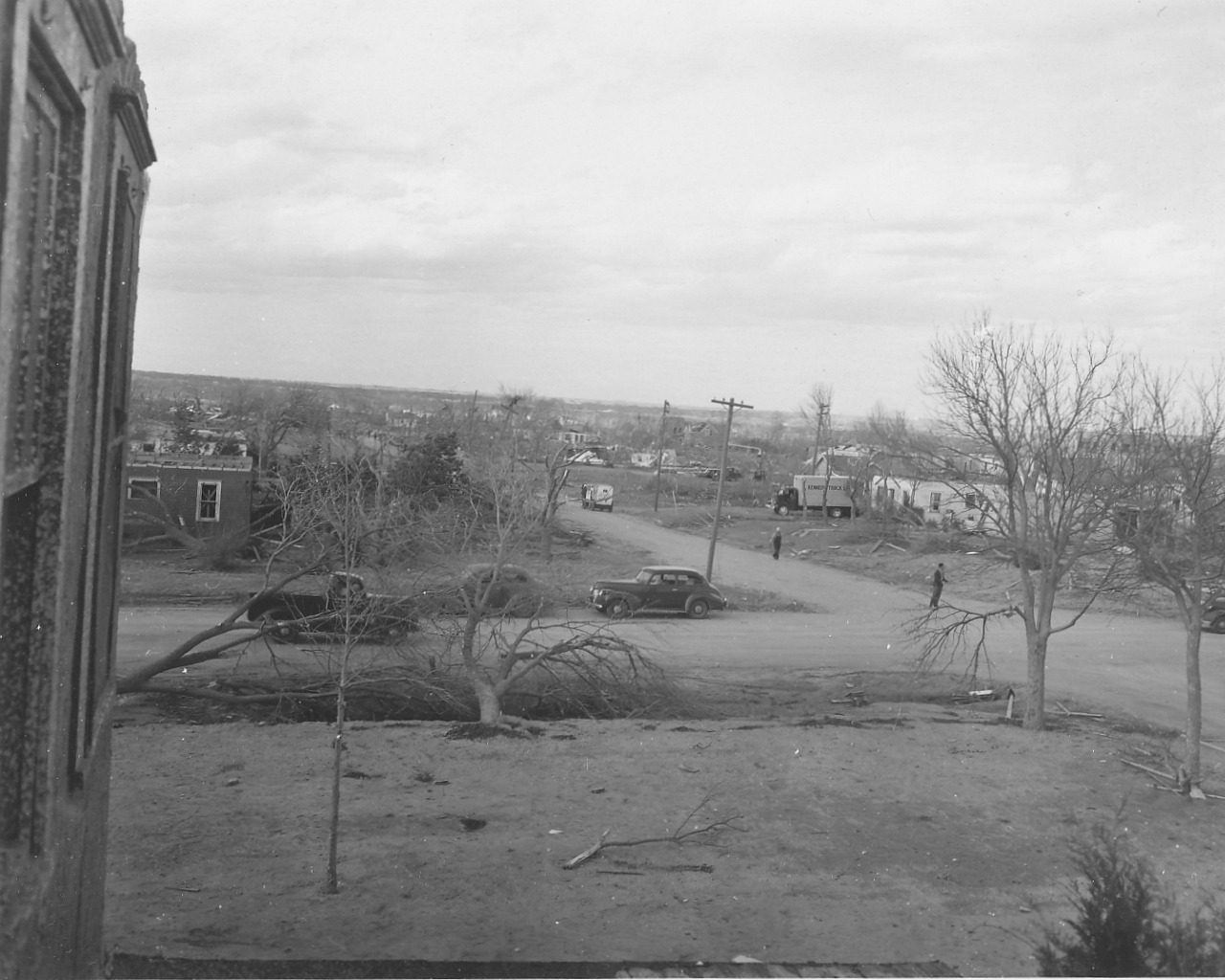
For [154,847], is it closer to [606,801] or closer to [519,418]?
[606,801]

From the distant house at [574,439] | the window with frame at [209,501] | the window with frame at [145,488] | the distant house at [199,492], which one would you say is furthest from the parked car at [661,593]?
the window with frame at [145,488]

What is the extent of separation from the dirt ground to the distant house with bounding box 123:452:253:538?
844cm

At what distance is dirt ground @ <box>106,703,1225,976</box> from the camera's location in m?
6.30

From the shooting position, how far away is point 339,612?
8.15 metres

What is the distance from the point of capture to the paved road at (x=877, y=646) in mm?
14062

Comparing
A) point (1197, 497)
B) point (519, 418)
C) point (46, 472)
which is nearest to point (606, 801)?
point (1197, 497)

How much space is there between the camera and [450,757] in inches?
396

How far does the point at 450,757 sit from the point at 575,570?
1218cm

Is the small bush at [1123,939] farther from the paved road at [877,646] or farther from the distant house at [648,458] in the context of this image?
the distant house at [648,458]

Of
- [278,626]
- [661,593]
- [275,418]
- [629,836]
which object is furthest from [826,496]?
[629,836]

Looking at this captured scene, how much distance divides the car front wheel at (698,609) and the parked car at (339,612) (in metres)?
7.02

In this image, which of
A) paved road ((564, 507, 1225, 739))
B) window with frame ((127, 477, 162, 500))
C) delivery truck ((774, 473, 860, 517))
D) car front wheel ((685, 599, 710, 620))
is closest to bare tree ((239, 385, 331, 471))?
window with frame ((127, 477, 162, 500))

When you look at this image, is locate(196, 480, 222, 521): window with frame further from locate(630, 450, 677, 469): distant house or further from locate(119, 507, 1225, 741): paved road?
locate(630, 450, 677, 469): distant house

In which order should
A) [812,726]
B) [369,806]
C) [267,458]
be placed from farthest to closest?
1. [267,458]
2. [812,726]
3. [369,806]
